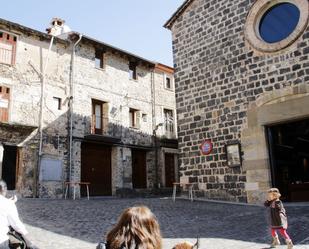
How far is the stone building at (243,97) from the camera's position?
10773 mm

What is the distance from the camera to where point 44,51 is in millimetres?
17594

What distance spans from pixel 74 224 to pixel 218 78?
6.77m

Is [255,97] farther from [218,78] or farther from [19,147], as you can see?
[19,147]

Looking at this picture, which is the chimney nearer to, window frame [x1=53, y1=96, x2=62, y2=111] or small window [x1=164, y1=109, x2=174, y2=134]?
window frame [x1=53, y1=96, x2=62, y2=111]

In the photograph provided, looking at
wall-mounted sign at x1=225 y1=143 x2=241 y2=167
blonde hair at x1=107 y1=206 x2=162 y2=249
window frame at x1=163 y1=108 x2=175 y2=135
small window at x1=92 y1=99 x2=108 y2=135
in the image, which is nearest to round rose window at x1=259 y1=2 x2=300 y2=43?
wall-mounted sign at x1=225 y1=143 x2=241 y2=167

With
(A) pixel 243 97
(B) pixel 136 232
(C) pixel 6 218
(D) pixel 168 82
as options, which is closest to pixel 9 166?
(A) pixel 243 97

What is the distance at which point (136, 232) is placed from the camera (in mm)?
2229

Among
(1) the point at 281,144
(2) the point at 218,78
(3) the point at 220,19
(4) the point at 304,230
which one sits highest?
(3) the point at 220,19

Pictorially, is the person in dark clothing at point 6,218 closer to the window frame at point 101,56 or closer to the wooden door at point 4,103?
the wooden door at point 4,103

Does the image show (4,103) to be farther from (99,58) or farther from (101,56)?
(101,56)

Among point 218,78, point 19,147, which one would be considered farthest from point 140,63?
point 218,78

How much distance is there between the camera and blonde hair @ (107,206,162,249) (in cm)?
223

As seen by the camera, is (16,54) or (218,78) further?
(16,54)

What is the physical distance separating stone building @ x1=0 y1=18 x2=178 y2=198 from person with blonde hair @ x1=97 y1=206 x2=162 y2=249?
1414 cm
